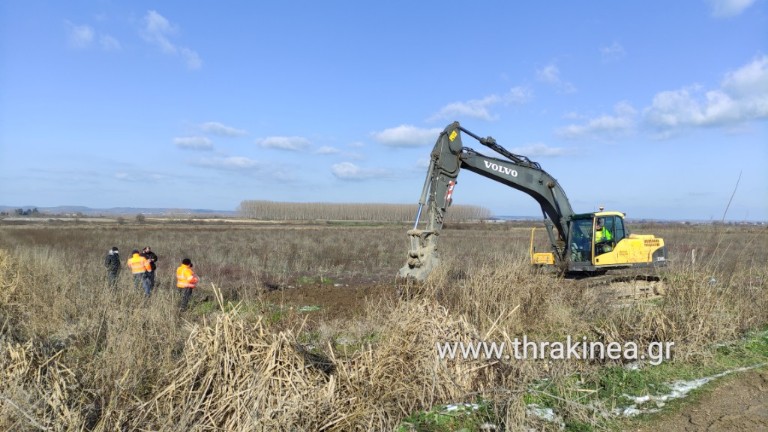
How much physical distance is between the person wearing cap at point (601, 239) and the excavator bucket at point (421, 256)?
466 cm

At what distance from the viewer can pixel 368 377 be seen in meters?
5.50

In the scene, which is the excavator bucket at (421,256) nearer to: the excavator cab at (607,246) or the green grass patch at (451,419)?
the excavator cab at (607,246)

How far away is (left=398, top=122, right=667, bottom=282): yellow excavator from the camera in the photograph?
1273cm

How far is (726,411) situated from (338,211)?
138 metres

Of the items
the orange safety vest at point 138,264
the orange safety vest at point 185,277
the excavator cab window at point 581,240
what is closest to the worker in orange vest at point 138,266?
the orange safety vest at point 138,264

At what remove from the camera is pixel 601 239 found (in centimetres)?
1365

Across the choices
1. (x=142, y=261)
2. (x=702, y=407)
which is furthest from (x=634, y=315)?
(x=142, y=261)

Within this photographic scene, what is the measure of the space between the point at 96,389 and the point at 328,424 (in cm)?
228

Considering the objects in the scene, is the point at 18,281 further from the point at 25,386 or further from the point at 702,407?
A: the point at 702,407

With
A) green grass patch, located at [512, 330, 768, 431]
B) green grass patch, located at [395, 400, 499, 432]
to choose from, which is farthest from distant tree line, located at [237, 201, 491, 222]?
green grass patch, located at [395, 400, 499, 432]

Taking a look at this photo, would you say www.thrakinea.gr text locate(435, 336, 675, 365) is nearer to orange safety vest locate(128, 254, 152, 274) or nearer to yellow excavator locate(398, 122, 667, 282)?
yellow excavator locate(398, 122, 667, 282)

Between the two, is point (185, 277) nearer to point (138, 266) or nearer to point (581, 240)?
point (138, 266)

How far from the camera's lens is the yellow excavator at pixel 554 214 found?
12734mm

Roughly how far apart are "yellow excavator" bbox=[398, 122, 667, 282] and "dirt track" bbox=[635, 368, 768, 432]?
734 centimetres
